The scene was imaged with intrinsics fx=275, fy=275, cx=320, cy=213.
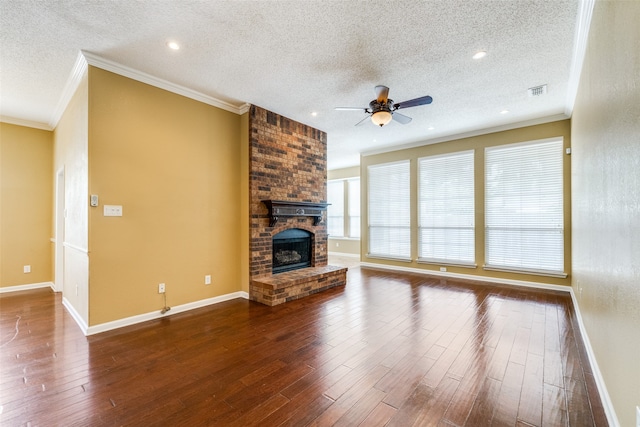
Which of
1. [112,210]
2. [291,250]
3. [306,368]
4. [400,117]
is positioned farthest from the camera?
[291,250]

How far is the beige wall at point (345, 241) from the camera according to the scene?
9.09m

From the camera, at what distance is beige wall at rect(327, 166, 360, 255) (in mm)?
9086

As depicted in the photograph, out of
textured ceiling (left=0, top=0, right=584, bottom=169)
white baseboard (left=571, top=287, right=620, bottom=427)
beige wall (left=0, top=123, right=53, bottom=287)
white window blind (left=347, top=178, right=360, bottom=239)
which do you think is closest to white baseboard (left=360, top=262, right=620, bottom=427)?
white baseboard (left=571, top=287, right=620, bottom=427)

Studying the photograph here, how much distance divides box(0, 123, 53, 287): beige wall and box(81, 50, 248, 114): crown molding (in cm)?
335

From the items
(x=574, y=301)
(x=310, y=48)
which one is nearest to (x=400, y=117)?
(x=310, y=48)

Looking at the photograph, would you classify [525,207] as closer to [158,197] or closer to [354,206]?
[354,206]

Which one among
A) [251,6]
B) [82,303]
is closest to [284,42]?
[251,6]

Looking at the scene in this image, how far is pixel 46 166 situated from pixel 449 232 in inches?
317

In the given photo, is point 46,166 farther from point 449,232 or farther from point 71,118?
point 449,232

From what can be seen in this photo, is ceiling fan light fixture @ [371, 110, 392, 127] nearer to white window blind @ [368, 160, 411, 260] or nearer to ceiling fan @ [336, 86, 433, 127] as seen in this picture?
ceiling fan @ [336, 86, 433, 127]

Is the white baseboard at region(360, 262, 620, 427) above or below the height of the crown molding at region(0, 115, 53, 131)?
below

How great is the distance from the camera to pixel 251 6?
2.29m

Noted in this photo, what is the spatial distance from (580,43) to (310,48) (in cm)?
261

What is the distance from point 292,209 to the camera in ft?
15.8
